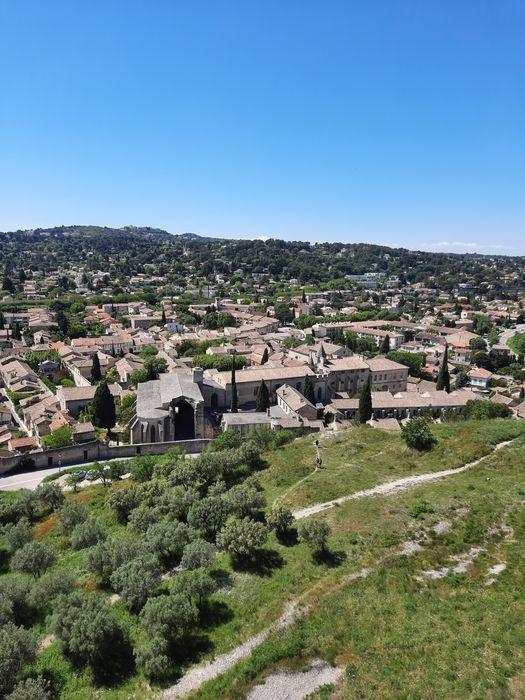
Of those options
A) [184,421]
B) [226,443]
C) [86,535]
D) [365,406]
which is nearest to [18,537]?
[86,535]

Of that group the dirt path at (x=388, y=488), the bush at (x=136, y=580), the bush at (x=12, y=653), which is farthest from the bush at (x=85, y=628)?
the dirt path at (x=388, y=488)

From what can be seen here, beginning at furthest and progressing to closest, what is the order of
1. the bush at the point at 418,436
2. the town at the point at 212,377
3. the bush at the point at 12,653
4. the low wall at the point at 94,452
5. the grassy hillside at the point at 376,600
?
the town at the point at 212,377
the low wall at the point at 94,452
the bush at the point at 418,436
the bush at the point at 12,653
the grassy hillside at the point at 376,600

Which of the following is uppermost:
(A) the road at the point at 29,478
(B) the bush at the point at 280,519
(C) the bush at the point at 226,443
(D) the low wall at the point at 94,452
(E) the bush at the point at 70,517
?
(B) the bush at the point at 280,519

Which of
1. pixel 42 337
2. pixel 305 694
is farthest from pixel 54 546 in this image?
pixel 42 337

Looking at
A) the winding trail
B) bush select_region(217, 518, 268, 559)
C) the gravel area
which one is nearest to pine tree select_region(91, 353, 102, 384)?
bush select_region(217, 518, 268, 559)

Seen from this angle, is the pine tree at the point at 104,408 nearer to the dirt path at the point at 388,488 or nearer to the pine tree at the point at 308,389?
the pine tree at the point at 308,389

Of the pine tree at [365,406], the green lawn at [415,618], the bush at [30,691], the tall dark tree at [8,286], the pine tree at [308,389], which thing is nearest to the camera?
the green lawn at [415,618]

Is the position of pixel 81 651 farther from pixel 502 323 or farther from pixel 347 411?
pixel 502 323

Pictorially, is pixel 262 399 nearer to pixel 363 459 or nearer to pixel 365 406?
pixel 365 406
